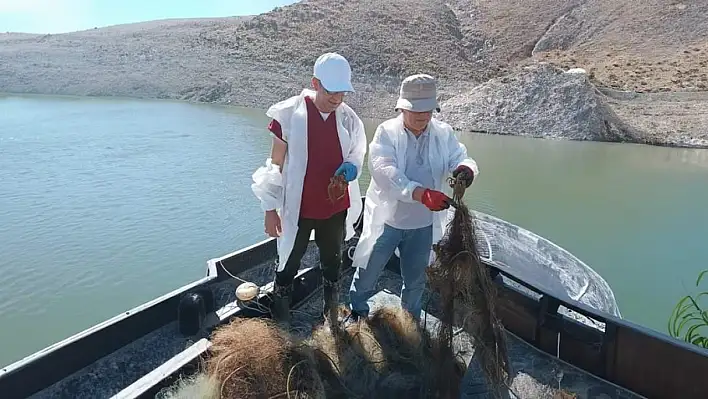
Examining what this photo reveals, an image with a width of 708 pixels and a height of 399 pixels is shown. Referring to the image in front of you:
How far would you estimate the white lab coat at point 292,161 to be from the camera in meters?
2.25

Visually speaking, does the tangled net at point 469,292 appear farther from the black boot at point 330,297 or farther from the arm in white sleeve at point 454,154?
the black boot at point 330,297

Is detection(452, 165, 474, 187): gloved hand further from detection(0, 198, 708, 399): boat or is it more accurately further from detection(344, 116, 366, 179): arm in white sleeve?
detection(344, 116, 366, 179): arm in white sleeve

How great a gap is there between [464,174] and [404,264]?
0.61m

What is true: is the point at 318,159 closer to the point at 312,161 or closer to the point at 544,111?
the point at 312,161

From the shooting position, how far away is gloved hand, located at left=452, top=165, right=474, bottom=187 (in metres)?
2.13

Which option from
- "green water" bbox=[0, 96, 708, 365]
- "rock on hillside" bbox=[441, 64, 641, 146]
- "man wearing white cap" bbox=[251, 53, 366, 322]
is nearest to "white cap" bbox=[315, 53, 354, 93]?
"man wearing white cap" bbox=[251, 53, 366, 322]

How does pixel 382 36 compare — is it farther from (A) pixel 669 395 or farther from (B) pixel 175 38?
(A) pixel 669 395

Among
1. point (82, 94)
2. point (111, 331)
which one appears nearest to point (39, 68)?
point (82, 94)

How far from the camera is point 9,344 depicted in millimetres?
3828

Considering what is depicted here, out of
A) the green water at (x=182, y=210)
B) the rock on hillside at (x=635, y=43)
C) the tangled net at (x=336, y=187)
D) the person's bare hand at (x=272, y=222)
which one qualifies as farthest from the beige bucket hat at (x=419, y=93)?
the rock on hillside at (x=635, y=43)

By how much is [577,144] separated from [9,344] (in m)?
14.5

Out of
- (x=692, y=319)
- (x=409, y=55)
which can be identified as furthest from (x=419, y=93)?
(x=409, y=55)

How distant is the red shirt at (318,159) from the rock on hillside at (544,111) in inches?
589

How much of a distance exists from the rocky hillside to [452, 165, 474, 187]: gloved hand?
590 inches
